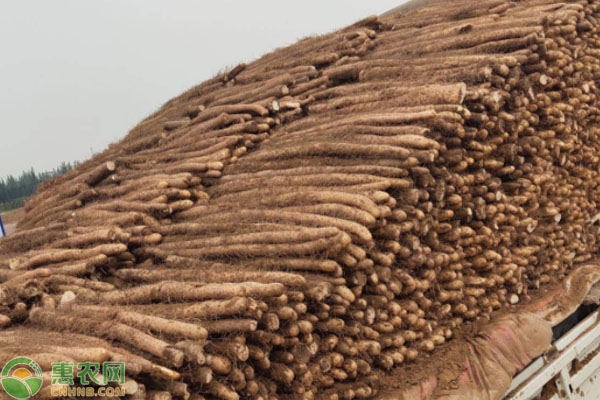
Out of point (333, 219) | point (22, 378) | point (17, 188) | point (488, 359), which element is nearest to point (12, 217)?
point (17, 188)

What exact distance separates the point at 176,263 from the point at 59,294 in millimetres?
1034

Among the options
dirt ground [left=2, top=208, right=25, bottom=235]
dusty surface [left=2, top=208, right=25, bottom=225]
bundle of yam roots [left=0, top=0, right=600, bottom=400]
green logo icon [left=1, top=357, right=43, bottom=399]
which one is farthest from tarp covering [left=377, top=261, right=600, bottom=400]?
dusty surface [left=2, top=208, right=25, bottom=225]

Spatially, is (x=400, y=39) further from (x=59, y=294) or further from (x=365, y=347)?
(x=59, y=294)

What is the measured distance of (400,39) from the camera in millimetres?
7684

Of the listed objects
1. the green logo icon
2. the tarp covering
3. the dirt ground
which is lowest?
the tarp covering

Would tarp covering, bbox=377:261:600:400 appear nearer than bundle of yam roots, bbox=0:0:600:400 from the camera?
No

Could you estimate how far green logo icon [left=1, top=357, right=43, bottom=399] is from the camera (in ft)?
9.54

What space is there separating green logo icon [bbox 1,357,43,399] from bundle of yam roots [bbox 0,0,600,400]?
0.08 meters

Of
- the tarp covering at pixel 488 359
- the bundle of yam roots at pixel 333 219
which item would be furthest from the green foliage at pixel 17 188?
the tarp covering at pixel 488 359

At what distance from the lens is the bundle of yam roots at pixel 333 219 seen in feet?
12.3

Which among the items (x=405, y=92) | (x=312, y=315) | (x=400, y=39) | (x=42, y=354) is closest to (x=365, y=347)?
(x=312, y=315)

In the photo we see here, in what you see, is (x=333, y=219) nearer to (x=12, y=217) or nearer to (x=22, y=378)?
(x=22, y=378)

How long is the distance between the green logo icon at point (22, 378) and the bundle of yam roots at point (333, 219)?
0.08 m

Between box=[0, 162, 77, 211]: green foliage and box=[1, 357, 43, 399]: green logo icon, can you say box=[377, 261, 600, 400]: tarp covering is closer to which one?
box=[1, 357, 43, 399]: green logo icon
